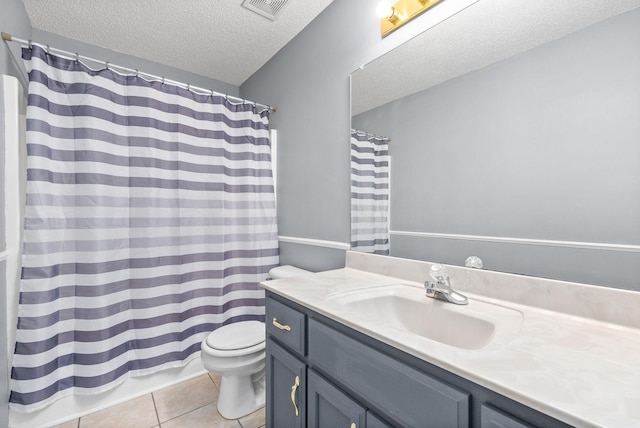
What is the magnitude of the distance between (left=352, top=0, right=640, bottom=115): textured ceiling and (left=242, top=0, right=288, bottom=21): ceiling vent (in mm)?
693

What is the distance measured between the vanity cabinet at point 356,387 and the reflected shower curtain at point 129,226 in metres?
0.98

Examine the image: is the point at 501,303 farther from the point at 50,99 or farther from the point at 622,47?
the point at 50,99

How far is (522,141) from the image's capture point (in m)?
0.96

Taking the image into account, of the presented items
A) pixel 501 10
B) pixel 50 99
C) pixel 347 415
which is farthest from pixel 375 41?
pixel 50 99

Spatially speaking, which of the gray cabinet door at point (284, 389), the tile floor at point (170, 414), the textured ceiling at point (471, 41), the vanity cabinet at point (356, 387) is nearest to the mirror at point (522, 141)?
the textured ceiling at point (471, 41)

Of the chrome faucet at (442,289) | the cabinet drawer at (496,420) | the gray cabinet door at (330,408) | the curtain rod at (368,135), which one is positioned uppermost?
the curtain rod at (368,135)

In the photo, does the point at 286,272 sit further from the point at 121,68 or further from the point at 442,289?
the point at 121,68

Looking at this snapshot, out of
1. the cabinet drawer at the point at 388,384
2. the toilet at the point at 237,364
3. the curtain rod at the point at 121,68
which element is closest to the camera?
the cabinet drawer at the point at 388,384

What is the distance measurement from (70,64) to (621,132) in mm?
2422

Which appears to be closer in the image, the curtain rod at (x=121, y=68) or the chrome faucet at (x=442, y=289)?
the chrome faucet at (x=442, y=289)

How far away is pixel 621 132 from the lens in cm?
78

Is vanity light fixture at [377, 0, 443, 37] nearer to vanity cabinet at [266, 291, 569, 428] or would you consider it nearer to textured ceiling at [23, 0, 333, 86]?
textured ceiling at [23, 0, 333, 86]

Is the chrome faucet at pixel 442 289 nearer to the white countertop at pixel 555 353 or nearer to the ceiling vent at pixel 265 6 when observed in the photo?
the white countertop at pixel 555 353

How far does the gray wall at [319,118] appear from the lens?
159cm
